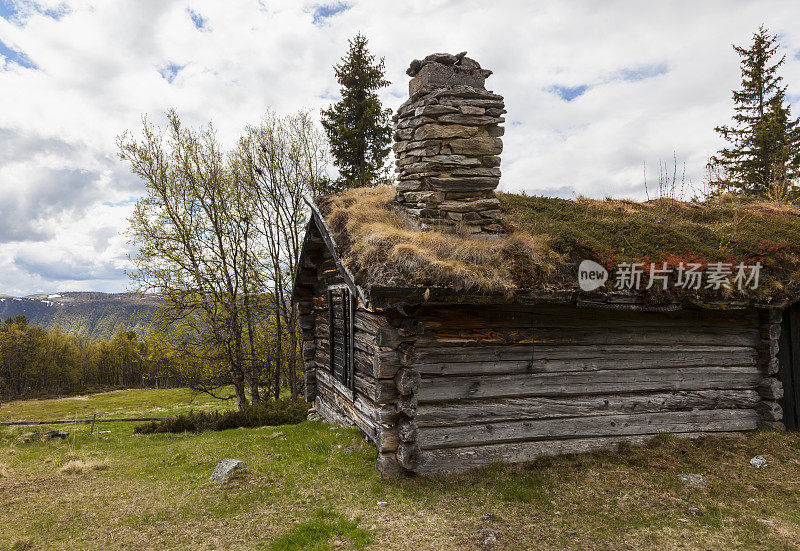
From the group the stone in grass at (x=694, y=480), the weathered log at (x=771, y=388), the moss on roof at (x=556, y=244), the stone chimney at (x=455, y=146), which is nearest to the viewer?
the moss on roof at (x=556, y=244)

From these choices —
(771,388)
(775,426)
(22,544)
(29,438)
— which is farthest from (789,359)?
(29,438)

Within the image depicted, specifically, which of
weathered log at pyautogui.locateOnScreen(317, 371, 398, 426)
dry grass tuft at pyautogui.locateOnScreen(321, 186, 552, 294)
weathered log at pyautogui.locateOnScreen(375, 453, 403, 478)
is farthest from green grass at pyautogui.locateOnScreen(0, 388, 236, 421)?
dry grass tuft at pyautogui.locateOnScreen(321, 186, 552, 294)

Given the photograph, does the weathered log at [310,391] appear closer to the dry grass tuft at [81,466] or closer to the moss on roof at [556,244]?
the dry grass tuft at [81,466]

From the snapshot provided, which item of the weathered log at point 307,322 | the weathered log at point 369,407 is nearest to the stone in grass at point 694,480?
the weathered log at point 369,407

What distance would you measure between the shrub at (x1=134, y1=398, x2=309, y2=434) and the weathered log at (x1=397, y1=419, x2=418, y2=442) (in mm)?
8693

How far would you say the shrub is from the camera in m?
14.7

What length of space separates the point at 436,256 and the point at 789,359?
8389 millimetres

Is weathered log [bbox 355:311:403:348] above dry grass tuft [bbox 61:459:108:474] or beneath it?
above

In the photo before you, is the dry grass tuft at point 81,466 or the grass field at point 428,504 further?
the dry grass tuft at point 81,466

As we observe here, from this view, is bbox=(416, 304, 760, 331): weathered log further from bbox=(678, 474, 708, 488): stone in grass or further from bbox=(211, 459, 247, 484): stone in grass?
bbox=(211, 459, 247, 484): stone in grass

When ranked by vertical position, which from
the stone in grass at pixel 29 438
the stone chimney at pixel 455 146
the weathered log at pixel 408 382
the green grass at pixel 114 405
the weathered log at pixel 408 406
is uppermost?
the stone chimney at pixel 455 146

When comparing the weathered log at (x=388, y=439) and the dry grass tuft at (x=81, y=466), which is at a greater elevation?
the weathered log at (x=388, y=439)

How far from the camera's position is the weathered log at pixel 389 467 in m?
6.92

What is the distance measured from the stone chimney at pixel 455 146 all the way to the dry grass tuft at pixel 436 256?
52 cm
